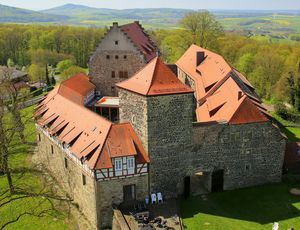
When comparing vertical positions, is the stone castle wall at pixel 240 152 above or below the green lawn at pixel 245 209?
above

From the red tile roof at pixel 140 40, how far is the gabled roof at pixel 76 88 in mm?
7903

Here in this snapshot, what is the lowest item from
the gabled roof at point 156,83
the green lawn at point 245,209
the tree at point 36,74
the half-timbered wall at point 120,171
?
the green lawn at point 245,209

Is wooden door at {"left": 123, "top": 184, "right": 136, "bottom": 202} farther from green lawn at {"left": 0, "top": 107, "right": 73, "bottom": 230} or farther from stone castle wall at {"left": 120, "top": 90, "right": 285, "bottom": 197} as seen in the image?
green lawn at {"left": 0, "top": 107, "right": 73, "bottom": 230}

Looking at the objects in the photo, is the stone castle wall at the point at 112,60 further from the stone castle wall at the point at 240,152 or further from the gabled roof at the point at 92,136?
the stone castle wall at the point at 240,152

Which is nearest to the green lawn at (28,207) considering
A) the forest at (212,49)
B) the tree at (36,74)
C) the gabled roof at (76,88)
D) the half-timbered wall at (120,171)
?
the half-timbered wall at (120,171)

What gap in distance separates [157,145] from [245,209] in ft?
28.1

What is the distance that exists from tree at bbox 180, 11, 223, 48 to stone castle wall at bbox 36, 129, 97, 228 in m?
44.3

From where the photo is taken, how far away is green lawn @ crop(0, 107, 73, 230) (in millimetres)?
30281

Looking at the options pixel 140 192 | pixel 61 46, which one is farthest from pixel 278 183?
pixel 61 46

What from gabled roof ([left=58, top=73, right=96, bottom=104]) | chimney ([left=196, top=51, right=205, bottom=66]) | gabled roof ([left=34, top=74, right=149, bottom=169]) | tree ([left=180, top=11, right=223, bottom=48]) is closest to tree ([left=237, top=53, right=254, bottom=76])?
tree ([left=180, top=11, right=223, bottom=48])

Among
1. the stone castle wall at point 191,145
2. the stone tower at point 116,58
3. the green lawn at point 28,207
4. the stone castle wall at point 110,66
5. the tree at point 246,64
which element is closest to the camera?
the stone castle wall at point 191,145

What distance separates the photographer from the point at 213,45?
7394cm

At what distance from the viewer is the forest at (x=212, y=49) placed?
204ft

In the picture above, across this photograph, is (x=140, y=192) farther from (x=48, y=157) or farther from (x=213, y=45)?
(x=213, y=45)
